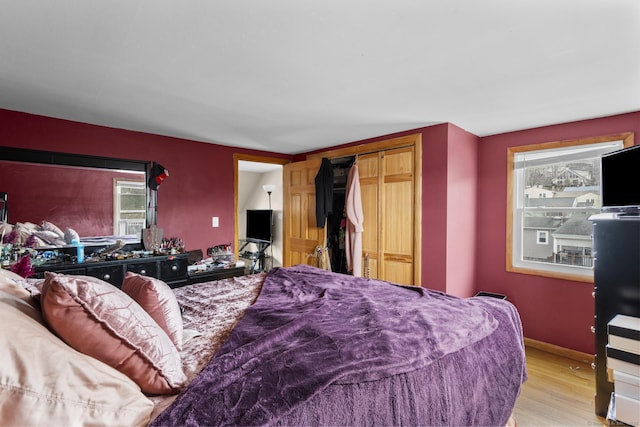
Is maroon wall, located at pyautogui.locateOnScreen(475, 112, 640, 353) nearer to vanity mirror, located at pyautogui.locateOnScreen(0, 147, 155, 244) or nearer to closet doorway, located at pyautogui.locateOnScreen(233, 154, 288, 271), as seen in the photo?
closet doorway, located at pyautogui.locateOnScreen(233, 154, 288, 271)

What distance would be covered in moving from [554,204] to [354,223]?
2124 millimetres

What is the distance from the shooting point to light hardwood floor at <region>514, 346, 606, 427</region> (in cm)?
210

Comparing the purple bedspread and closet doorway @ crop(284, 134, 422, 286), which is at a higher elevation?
closet doorway @ crop(284, 134, 422, 286)

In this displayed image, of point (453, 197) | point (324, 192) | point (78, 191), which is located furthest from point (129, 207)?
point (453, 197)

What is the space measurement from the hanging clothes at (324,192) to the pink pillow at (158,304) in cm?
275

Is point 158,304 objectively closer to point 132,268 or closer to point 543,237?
point 132,268

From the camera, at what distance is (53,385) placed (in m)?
0.73

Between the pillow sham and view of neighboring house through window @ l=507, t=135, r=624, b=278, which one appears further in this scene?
view of neighboring house through window @ l=507, t=135, r=624, b=278

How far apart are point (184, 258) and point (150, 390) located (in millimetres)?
2522

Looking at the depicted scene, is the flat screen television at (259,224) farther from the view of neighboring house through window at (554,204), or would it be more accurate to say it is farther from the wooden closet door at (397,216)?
the view of neighboring house through window at (554,204)

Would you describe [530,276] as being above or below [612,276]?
below

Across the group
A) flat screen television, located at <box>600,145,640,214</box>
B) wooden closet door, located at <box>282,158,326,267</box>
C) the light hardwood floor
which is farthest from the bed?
wooden closet door, located at <box>282,158,326,267</box>

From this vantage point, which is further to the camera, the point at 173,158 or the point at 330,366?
the point at 173,158

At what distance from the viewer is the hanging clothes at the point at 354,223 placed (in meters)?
3.72
